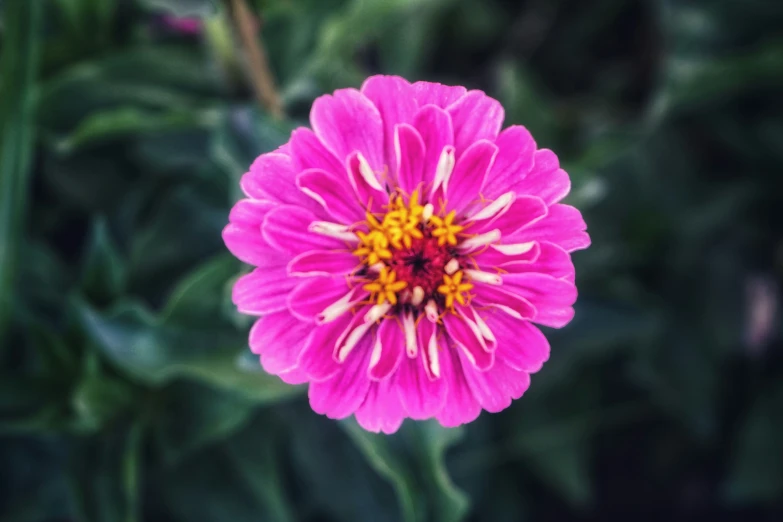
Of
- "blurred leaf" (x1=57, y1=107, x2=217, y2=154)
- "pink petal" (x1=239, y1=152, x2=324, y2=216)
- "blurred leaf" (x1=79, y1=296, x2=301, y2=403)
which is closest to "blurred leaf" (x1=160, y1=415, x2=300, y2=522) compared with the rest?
"blurred leaf" (x1=79, y1=296, x2=301, y2=403)

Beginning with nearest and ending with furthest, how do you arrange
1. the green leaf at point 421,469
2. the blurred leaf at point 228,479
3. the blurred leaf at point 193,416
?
the green leaf at point 421,469 < the blurred leaf at point 193,416 < the blurred leaf at point 228,479

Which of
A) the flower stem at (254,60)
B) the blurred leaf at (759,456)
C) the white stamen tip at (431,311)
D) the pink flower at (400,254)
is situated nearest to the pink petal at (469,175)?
the pink flower at (400,254)

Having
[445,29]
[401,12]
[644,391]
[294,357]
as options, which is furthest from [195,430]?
[445,29]

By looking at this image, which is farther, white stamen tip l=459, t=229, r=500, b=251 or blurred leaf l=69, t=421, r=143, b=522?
blurred leaf l=69, t=421, r=143, b=522

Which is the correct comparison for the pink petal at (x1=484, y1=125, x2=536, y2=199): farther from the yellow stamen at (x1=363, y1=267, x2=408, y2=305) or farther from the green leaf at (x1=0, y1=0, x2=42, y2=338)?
the green leaf at (x1=0, y1=0, x2=42, y2=338)

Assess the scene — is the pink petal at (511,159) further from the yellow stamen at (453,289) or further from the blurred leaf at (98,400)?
the blurred leaf at (98,400)

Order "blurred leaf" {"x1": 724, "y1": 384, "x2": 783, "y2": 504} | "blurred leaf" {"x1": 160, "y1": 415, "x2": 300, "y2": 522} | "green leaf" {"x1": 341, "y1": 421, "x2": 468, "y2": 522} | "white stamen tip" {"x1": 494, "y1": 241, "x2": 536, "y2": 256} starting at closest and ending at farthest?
"white stamen tip" {"x1": 494, "y1": 241, "x2": 536, "y2": 256} → "green leaf" {"x1": 341, "y1": 421, "x2": 468, "y2": 522} → "blurred leaf" {"x1": 160, "y1": 415, "x2": 300, "y2": 522} → "blurred leaf" {"x1": 724, "y1": 384, "x2": 783, "y2": 504}

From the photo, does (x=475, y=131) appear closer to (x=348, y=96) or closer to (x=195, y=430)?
(x=348, y=96)

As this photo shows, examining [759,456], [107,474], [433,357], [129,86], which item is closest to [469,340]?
[433,357]
